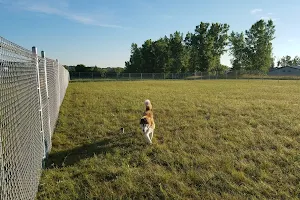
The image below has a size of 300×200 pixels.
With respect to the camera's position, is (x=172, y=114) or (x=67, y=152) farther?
(x=172, y=114)

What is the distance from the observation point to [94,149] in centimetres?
553

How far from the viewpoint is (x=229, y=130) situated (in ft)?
21.9

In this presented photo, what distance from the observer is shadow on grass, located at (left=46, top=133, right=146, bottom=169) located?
4902 mm

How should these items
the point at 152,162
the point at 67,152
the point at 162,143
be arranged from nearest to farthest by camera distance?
the point at 152,162, the point at 67,152, the point at 162,143

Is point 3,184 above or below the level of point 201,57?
below

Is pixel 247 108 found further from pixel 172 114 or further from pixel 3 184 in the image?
pixel 3 184

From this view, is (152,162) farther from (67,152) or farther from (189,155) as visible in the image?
(67,152)

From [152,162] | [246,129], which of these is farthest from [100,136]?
[246,129]

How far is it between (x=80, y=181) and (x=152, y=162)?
137 cm

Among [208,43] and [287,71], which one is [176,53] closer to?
[208,43]

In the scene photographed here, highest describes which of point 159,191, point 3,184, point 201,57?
point 201,57

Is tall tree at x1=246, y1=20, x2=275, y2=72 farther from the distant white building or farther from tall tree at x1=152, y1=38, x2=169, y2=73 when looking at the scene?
tall tree at x1=152, y1=38, x2=169, y2=73

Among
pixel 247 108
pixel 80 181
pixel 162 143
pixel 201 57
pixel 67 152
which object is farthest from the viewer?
pixel 201 57

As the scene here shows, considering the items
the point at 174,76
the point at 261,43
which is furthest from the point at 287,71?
the point at 174,76
